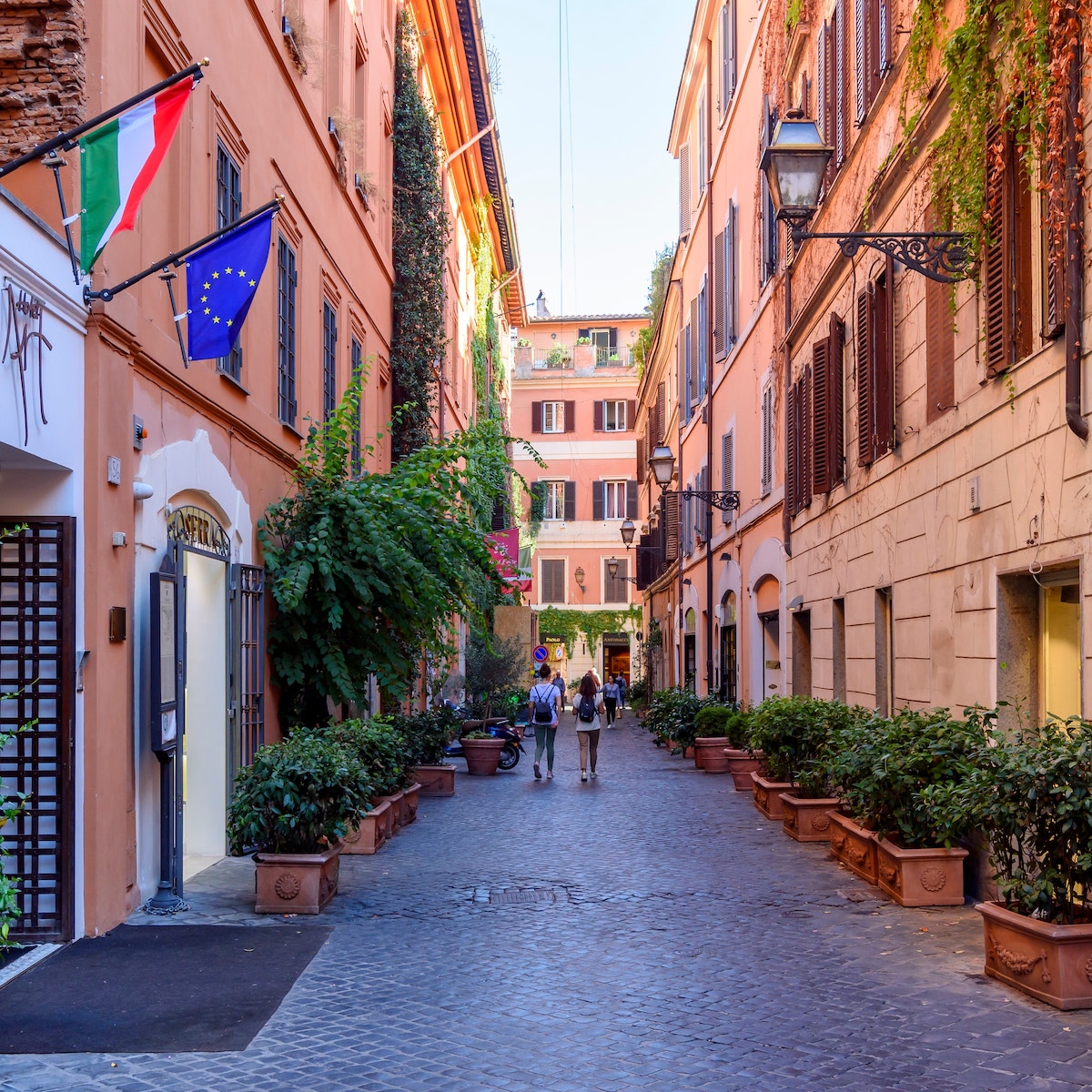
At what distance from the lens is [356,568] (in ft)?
44.0

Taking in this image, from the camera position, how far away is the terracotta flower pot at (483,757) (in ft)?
72.3

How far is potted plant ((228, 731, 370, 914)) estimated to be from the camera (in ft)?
30.2

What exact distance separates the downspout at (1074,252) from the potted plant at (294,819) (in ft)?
17.4

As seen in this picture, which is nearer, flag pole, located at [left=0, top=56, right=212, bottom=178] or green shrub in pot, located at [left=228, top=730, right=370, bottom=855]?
flag pole, located at [left=0, top=56, right=212, bottom=178]

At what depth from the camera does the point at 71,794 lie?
815 centimetres

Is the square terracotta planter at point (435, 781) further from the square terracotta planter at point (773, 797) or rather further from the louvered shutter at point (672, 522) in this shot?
the louvered shutter at point (672, 522)

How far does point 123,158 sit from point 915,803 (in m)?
6.37

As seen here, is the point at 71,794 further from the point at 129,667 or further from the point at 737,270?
the point at 737,270

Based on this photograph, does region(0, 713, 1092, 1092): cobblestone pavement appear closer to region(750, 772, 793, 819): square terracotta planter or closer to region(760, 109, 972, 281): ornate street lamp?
region(750, 772, 793, 819): square terracotta planter

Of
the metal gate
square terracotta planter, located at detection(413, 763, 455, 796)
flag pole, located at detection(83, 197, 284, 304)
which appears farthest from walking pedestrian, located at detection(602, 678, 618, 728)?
the metal gate

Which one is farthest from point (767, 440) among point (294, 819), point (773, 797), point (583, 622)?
point (583, 622)

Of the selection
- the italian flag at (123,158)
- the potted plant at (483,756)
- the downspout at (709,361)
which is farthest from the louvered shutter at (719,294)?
the italian flag at (123,158)

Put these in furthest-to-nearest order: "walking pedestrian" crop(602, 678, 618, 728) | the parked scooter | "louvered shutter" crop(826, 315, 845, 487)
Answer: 1. "walking pedestrian" crop(602, 678, 618, 728)
2. the parked scooter
3. "louvered shutter" crop(826, 315, 845, 487)

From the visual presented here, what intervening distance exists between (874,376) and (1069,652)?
5.18 m
